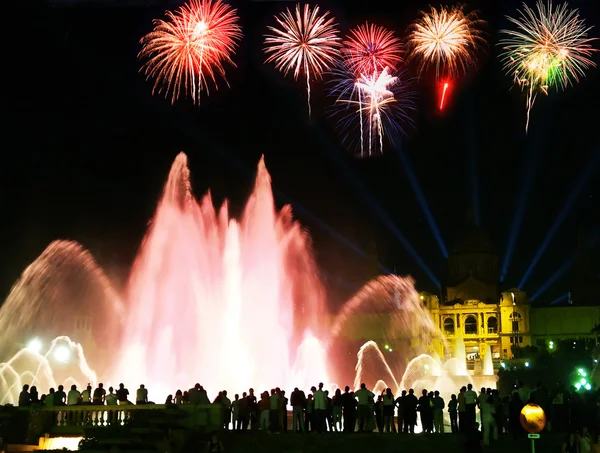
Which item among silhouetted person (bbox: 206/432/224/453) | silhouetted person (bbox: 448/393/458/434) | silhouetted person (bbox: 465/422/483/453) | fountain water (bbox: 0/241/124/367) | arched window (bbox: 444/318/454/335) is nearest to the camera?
silhouetted person (bbox: 465/422/483/453)

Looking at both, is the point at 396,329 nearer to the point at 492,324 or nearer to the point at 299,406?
the point at 492,324

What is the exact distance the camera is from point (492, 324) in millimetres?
135500

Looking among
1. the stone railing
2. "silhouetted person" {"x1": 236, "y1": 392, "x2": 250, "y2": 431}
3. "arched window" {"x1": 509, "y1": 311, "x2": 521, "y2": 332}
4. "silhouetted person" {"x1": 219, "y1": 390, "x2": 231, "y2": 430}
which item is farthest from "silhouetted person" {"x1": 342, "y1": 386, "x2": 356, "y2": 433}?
"arched window" {"x1": 509, "y1": 311, "x2": 521, "y2": 332}

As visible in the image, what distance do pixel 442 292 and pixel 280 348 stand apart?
10819 cm

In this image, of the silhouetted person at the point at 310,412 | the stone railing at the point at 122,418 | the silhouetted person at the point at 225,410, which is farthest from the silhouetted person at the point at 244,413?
the silhouetted person at the point at 310,412

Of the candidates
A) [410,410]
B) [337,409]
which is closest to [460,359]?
[410,410]

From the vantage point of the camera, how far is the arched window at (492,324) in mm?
134625

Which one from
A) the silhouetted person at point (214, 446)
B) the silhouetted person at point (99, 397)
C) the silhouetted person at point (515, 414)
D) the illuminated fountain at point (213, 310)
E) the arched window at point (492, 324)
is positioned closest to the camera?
the silhouetted person at point (214, 446)

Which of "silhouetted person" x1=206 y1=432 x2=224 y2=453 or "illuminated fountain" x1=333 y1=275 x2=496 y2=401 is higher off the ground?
"illuminated fountain" x1=333 y1=275 x2=496 y2=401

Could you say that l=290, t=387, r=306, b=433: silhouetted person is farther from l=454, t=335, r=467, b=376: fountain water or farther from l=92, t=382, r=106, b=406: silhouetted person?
l=454, t=335, r=467, b=376: fountain water

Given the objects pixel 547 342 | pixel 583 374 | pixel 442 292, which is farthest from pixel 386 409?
pixel 442 292

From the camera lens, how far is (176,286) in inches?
1607

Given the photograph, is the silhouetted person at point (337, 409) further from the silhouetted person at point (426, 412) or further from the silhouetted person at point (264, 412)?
the silhouetted person at point (426, 412)

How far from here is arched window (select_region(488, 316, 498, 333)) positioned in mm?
134625
